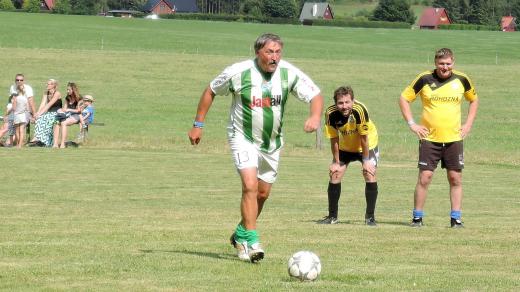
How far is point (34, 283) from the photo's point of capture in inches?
319

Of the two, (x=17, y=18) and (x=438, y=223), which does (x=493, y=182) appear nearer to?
(x=438, y=223)

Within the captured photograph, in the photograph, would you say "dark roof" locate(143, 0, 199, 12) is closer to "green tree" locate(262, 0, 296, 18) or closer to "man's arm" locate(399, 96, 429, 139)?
"green tree" locate(262, 0, 296, 18)

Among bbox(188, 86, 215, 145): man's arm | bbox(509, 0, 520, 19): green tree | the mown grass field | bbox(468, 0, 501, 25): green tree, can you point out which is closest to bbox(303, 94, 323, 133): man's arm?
bbox(188, 86, 215, 145): man's arm

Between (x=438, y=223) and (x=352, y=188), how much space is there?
580cm

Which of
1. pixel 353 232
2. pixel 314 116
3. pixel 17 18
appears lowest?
pixel 17 18

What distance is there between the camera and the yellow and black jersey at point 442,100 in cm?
1307

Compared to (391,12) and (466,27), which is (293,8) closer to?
(391,12)

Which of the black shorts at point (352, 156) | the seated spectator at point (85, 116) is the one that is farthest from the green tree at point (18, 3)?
the black shorts at point (352, 156)

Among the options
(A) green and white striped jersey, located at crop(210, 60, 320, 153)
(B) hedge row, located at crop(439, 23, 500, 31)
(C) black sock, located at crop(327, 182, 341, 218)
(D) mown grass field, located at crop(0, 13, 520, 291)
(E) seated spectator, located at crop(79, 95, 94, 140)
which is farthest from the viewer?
(B) hedge row, located at crop(439, 23, 500, 31)

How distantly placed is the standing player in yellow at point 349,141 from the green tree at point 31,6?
135 meters

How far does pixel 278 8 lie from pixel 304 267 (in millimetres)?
147816

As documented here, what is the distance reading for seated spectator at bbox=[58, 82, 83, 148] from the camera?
27578 mm

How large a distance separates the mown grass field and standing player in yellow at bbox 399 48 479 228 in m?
0.65

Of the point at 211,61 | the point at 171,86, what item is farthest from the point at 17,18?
the point at 171,86
